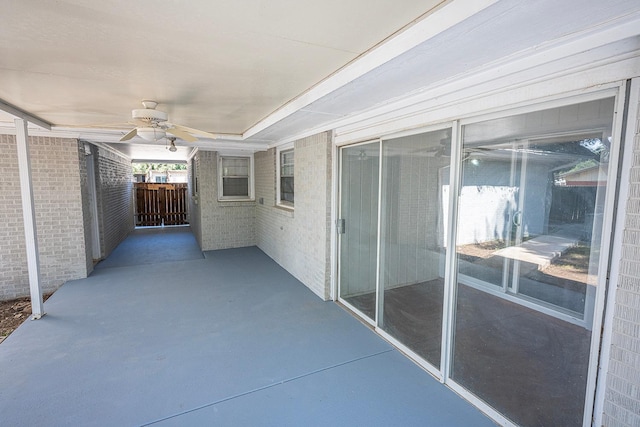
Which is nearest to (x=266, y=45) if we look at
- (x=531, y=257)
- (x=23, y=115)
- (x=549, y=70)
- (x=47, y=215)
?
(x=549, y=70)

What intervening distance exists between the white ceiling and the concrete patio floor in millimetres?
2454

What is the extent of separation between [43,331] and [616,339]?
199 inches

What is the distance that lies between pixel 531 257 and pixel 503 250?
19cm

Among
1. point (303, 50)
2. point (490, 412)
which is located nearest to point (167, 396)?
point (490, 412)

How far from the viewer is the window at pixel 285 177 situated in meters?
5.98

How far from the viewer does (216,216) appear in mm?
7496

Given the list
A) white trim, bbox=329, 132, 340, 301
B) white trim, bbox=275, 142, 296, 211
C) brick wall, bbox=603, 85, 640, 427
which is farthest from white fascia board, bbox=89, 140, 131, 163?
brick wall, bbox=603, 85, 640, 427

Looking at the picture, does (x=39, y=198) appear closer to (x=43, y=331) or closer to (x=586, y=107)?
(x=43, y=331)

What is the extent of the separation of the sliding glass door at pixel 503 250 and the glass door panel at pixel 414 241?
0.01 m

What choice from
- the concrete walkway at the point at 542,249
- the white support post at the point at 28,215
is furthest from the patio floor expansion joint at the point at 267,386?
the white support post at the point at 28,215

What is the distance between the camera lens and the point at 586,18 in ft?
4.66

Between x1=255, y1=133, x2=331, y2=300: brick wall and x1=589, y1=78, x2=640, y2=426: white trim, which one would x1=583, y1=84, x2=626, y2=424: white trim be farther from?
x1=255, y1=133, x2=331, y2=300: brick wall

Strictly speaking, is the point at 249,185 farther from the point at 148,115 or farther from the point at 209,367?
the point at 209,367

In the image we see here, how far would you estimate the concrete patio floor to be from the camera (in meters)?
2.27
